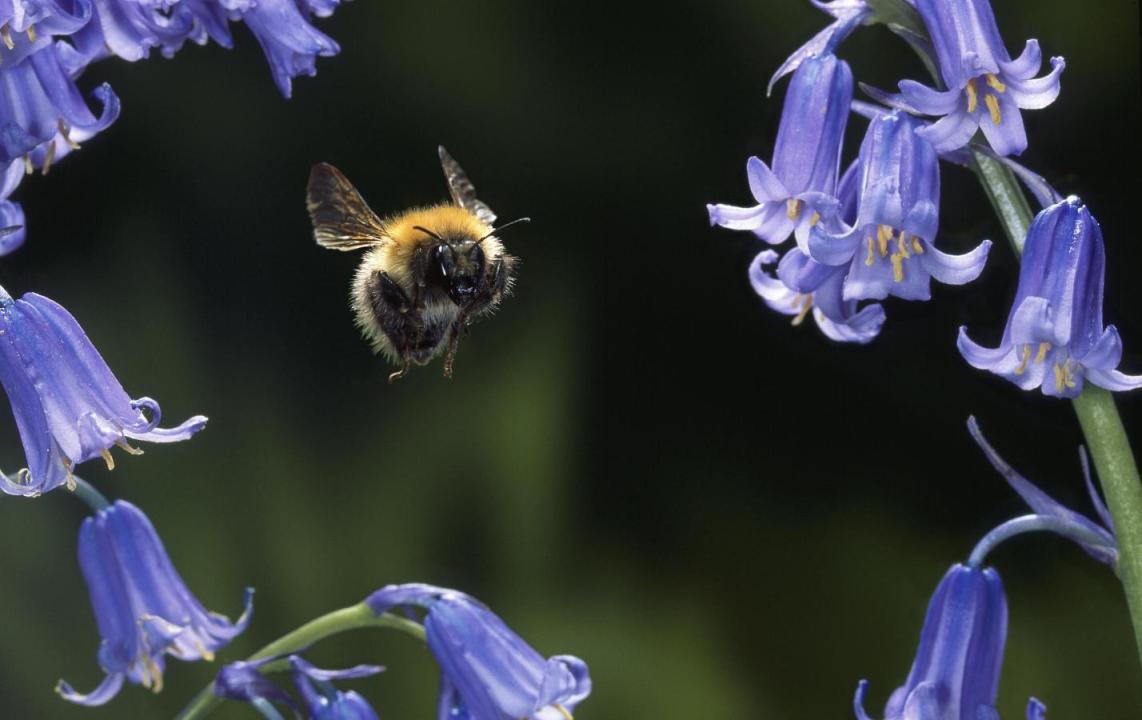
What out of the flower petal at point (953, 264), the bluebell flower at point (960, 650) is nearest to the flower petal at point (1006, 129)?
the flower petal at point (953, 264)

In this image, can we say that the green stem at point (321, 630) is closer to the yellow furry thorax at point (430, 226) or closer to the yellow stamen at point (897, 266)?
the yellow furry thorax at point (430, 226)

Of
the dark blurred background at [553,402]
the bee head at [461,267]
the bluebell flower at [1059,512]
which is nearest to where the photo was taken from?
the bluebell flower at [1059,512]

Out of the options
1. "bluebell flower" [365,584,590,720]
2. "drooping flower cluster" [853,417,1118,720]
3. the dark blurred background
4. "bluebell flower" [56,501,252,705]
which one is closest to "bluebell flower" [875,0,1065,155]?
"drooping flower cluster" [853,417,1118,720]

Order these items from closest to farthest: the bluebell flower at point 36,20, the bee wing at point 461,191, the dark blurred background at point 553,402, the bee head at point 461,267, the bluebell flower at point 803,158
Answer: the bluebell flower at point 36,20 → the bluebell flower at point 803,158 → the bee head at point 461,267 → the bee wing at point 461,191 → the dark blurred background at point 553,402

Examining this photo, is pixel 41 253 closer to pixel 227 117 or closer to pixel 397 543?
pixel 227 117

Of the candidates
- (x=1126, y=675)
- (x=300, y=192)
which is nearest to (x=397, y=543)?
(x=300, y=192)

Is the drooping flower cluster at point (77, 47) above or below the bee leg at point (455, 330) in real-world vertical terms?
above

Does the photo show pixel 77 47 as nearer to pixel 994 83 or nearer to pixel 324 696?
pixel 324 696
